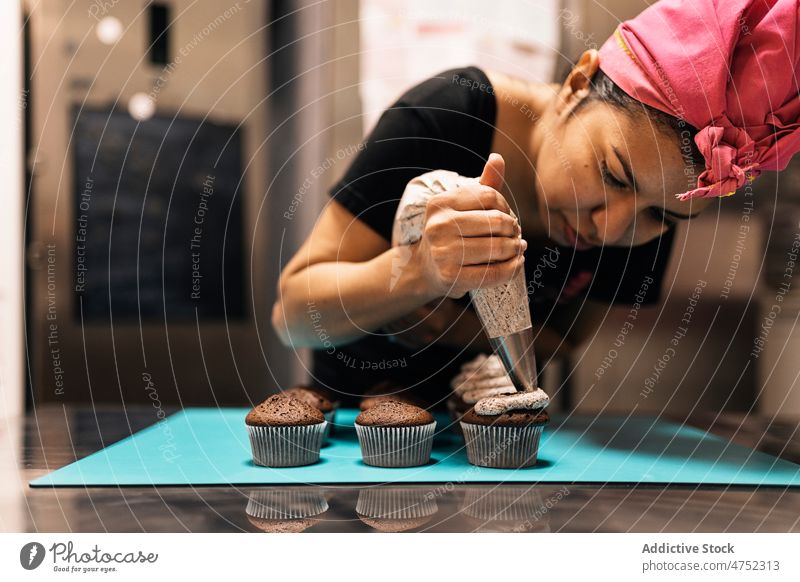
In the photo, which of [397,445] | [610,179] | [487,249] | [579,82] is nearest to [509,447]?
[397,445]

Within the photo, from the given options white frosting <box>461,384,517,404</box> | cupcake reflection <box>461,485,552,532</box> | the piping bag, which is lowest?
cupcake reflection <box>461,485,552,532</box>

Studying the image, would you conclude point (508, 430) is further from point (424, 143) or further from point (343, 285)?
point (424, 143)

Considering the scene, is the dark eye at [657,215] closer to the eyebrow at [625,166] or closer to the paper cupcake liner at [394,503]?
the eyebrow at [625,166]

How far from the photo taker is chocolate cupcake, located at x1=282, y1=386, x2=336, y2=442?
0.98m

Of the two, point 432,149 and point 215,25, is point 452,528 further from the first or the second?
point 215,25

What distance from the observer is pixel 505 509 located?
667 millimetres

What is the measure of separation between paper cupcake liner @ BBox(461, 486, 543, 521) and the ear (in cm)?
48

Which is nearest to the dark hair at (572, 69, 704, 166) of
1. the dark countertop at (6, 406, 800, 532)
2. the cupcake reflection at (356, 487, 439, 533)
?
the dark countertop at (6, 406, 800, 532)

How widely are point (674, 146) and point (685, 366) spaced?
122cm

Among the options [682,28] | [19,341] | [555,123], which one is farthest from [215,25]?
[682,28]

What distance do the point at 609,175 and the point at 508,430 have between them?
327mm

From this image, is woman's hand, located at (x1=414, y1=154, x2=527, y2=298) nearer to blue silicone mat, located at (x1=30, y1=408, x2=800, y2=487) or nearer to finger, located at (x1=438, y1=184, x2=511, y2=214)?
finger, located at (x1=438, y1=184, x2=511, y2=214)

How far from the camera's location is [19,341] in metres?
1.35
